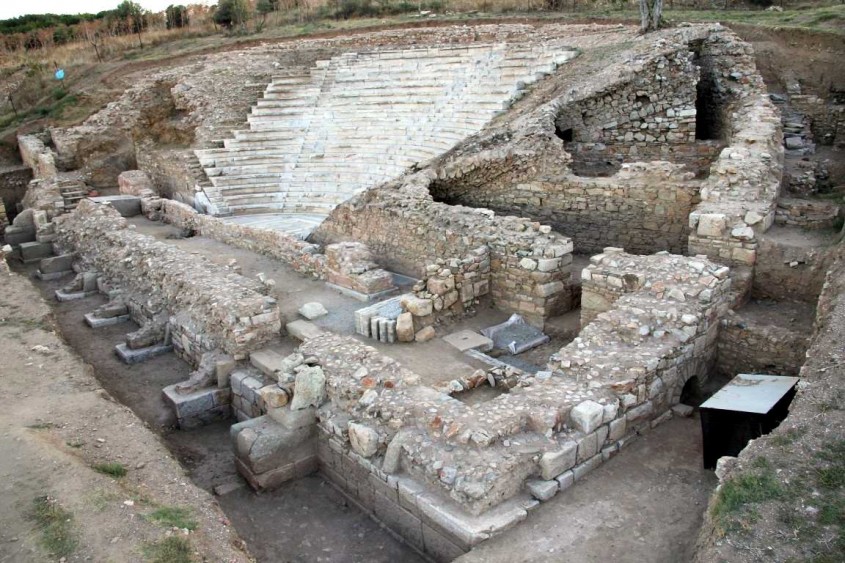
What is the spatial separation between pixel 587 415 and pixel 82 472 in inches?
175

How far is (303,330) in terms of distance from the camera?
9.48m

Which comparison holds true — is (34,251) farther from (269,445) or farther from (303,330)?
(269,445)

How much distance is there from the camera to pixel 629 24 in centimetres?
1944

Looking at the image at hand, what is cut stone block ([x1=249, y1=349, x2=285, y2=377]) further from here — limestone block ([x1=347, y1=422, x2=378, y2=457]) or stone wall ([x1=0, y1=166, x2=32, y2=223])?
stone wall ([x1=0, y1=166, x2=32, y2=223])

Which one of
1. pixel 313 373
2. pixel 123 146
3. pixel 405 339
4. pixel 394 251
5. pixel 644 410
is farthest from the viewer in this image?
pixel 123 146

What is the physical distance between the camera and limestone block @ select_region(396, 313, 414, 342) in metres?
9.02

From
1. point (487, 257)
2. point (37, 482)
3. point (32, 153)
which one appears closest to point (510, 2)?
point (32, 153)

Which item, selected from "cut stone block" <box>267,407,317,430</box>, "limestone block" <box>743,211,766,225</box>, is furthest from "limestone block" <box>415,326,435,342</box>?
"limestone block" <box>743,211,766,225</box>

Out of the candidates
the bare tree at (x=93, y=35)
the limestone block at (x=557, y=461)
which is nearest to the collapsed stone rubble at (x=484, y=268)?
the limestone block at (x=557, y=461)

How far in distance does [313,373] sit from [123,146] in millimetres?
16765

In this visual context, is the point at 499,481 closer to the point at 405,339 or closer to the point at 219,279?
the point at 405,339

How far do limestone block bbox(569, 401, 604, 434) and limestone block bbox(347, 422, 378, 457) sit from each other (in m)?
1.92

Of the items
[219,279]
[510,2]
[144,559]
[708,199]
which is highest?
[510,2]

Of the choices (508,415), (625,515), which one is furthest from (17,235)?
(625,515)
